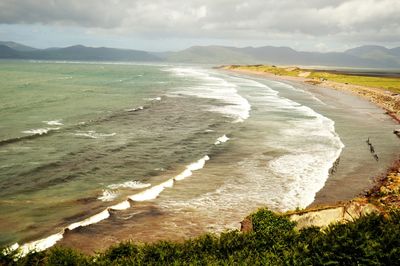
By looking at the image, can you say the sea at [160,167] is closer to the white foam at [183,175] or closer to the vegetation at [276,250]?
the white foam at [183,175]

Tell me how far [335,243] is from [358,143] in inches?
1168

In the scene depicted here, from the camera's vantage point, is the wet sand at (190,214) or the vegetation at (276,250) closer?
the vegetation at (276,250)

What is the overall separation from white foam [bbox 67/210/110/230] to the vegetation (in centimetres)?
598

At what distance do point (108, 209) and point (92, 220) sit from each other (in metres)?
1.45

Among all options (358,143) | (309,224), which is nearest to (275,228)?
(309,224)

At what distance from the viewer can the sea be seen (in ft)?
61.2

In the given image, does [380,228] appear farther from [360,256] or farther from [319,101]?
[319,101]

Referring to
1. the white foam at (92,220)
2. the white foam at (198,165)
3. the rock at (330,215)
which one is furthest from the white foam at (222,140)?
the rock at (330,215)

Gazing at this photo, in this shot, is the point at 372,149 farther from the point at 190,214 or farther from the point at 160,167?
the point at 190,214

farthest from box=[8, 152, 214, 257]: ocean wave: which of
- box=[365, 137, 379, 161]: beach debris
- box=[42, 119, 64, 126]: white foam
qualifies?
box=[42, 119, 64, 126]: white foam

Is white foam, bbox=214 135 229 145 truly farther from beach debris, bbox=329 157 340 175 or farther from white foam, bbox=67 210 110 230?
white foam, bbox=67 210 110 230

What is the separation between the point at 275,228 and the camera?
47.3 ft

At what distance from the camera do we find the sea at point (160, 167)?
18.7m

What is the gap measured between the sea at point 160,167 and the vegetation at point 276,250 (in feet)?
16.6
